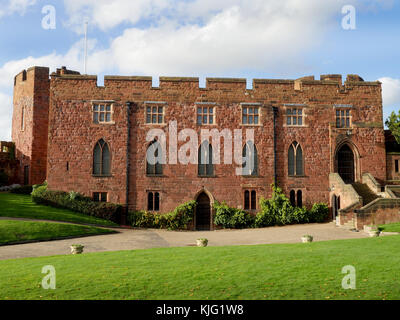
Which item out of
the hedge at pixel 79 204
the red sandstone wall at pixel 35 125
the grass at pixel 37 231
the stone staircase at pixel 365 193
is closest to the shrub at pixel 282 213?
the stone staircase at pixel 365 193

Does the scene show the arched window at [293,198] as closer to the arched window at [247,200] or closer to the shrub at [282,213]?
the shrub at [282,213]

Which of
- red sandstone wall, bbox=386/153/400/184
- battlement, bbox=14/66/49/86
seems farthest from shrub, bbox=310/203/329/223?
battlement, bbox=14/66/49/86

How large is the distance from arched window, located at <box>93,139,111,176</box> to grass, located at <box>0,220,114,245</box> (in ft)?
24.2

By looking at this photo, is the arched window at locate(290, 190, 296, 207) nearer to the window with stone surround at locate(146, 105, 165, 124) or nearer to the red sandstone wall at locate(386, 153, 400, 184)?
the red sandstone wall at locate(386, 153, 400, 184)

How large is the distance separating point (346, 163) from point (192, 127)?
42.3ft

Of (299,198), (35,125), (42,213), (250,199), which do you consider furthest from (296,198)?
(35,125)

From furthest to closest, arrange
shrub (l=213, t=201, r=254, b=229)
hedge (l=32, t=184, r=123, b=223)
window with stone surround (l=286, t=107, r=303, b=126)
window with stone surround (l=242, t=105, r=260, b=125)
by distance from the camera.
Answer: window with stone surround (l=286, t=107, r=303, b=126)
window with stone surround (l=242, t=105, r=260, b=125)
shrub (l=213, t=201, r=254, b=229)
hedge (l=32, t=184, r=123, b=223)

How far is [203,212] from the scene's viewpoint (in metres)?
29.4

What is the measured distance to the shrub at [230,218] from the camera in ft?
93.5

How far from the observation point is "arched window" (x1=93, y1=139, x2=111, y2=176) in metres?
29.3

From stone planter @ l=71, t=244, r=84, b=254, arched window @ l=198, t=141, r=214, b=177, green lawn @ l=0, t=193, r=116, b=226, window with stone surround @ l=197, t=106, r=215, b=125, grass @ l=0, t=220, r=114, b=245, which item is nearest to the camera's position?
stone planter @ l=71, t=244, r=84, b=254
